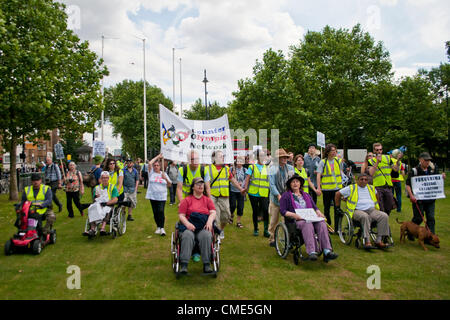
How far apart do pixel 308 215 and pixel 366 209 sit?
1.61m

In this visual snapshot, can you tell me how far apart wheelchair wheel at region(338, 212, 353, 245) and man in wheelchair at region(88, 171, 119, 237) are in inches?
200

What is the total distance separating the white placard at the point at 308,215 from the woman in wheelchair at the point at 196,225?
4.93 ft

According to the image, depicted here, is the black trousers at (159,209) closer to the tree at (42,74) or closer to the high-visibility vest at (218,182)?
the high-visibility vest at (218,182)

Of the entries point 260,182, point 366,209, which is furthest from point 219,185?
point 366,209

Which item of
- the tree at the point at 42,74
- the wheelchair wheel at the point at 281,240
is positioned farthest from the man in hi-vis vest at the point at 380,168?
the tree at the point at 42,74

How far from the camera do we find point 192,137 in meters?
6.92

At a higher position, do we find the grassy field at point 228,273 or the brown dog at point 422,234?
the brown dog at point 422,234

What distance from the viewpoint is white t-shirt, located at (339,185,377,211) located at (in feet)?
20.4

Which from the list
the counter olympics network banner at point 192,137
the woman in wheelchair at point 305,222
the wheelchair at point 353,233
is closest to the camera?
the woman in wheelchair at point 305,222

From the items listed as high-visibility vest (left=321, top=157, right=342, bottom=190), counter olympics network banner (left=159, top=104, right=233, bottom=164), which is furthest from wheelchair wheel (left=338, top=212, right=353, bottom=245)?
counter olympics network banner (left=159, top=104, right=233, bottom=164)

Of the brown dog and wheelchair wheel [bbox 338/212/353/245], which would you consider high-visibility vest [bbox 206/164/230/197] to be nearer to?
wheelchair wheel [bbox 338/212/353/245]

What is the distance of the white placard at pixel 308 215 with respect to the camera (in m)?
5.21

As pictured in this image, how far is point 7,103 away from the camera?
1103 cm
